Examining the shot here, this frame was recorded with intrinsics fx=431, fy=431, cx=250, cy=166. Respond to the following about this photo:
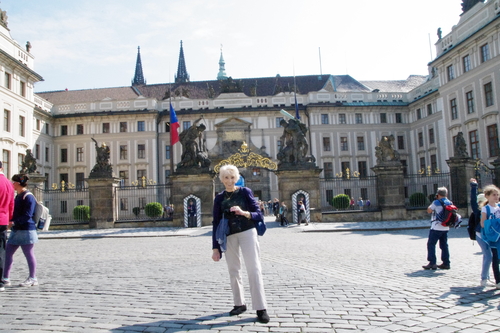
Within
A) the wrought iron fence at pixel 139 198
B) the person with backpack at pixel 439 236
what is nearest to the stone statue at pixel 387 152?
the wrought iron fence at pixel 139 198

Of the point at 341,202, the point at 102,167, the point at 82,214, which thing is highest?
the point at 102,167

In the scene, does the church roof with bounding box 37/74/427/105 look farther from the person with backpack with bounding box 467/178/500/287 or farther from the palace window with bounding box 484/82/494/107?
the person with backpack with bounding box 467/178/500/287

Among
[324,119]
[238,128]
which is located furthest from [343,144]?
[238,128]

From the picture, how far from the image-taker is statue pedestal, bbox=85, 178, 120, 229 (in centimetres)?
2080

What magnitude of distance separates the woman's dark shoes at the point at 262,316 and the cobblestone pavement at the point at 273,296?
0.08m

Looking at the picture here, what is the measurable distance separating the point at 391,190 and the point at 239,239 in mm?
17760

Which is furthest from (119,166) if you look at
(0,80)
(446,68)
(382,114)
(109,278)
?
(109,278)

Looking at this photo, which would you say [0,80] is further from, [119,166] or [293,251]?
[293,251]

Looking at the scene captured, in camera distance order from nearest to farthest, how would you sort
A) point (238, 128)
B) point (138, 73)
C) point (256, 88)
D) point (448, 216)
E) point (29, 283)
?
point (29, 283)
point (448, 216)
point (238, 128)
point (256, 88)
point (138, 73)

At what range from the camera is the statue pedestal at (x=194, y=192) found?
21.2 metres

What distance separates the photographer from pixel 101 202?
68.6ft

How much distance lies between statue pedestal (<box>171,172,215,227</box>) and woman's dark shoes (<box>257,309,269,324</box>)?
55.1 feet

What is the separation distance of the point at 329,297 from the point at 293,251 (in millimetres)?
5385

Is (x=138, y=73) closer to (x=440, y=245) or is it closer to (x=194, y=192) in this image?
(x=194, y=192)
